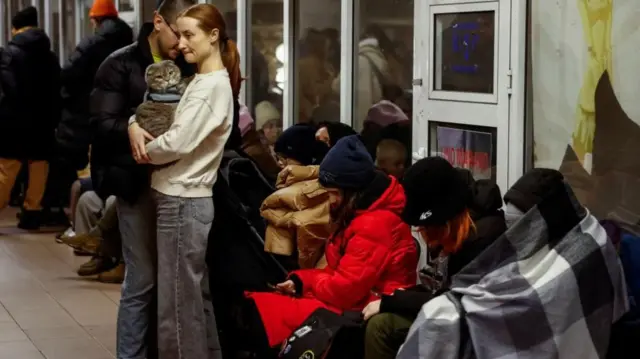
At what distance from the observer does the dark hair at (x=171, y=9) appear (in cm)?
489

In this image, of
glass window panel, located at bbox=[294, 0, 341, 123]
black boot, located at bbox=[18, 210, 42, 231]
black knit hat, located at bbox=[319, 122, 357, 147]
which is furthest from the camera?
black boot, located at bbox=[18, 210, 42, 231]

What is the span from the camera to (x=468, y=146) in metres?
5.00

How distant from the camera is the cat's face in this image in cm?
470

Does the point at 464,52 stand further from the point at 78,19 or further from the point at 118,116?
the point at 78,19

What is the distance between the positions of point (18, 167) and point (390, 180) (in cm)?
571

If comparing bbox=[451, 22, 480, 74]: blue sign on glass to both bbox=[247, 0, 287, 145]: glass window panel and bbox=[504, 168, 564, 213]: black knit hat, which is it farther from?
bbox=[247, 0, 287, 145]: glass window panel

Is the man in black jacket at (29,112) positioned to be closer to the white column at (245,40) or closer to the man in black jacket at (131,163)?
the white column at (245,40)

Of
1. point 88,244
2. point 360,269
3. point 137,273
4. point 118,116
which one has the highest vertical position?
point 118,116

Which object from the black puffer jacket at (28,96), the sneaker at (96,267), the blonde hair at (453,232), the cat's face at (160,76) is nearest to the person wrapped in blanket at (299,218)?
the cat's face at (160,76)

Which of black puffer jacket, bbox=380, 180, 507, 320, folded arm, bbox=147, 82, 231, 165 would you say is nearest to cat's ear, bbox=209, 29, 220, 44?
folded arm, bbox=147, 82, 231, 165

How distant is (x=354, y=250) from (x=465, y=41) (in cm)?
122

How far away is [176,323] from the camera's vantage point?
15.7ft

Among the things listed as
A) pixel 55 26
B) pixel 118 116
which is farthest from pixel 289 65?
pixel 55 26

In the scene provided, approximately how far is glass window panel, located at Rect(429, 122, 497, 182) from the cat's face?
1.32 meters
